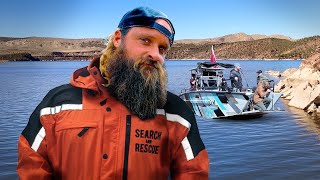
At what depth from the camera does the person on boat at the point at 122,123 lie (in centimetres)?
252

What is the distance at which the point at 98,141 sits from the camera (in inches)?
99.1

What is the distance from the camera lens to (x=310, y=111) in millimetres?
26312

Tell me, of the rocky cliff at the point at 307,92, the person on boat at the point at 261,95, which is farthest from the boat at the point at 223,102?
the rocky cliff at the point at 307,92

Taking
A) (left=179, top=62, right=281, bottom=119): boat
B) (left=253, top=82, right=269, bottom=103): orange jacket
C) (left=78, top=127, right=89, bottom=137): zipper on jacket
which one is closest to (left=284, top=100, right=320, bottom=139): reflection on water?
(left=179, top=62, right=281, bottom=119): boat

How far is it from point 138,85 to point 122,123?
30 cm

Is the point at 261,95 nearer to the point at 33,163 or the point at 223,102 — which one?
the point at 223,102

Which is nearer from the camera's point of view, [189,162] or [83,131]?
[83,131]

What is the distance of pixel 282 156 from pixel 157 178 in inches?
523

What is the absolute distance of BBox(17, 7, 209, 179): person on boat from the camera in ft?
8.27

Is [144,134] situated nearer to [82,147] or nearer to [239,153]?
[82,147]

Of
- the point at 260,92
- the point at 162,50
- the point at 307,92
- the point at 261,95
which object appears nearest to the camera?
the point at 162,50

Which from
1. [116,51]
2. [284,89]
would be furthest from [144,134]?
[284,89]

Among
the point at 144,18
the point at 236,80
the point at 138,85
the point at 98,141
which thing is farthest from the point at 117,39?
the point at 236,80

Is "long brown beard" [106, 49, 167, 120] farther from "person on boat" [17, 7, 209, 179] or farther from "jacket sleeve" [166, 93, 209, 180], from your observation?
"jacket sleeve" [166, 93, 209, 180]
